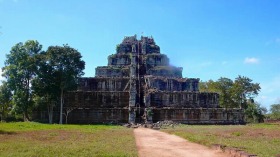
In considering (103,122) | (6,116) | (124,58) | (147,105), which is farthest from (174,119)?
(6,116)

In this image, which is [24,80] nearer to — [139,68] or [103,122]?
[103,122]

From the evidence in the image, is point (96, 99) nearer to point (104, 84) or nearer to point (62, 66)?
point (104, 84)

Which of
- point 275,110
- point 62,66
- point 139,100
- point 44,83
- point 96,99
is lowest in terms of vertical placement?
point 275,110

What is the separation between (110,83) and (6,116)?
16.3 meters

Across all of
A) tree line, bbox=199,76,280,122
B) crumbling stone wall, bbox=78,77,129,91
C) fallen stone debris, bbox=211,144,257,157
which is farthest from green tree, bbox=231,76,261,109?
fallen stone debris, bbox=211,144,257,157

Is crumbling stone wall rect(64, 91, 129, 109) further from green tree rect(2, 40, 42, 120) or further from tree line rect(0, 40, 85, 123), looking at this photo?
green tree rect(2, 40, 42, 120)

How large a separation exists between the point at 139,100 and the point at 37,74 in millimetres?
14676

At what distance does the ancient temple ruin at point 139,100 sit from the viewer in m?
43.1

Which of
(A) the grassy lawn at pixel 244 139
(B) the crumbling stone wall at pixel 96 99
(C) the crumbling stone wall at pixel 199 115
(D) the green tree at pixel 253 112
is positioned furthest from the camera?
(D) the green tree at pixel 253 112

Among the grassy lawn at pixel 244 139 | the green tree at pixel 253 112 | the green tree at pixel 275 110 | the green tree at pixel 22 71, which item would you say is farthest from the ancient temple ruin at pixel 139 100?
the green tree at pixel 275 110

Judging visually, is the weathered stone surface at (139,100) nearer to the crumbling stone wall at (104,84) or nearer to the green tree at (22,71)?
the crumbling stone wall at (104,84)

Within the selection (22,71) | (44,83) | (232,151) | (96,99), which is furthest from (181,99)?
(232,151)

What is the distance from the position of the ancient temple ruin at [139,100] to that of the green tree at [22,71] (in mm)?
6193

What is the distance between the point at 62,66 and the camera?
3953 centimetres
